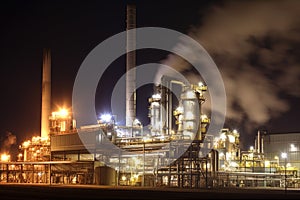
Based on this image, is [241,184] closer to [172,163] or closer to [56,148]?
[172,163]

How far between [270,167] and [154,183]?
2119 centimetres

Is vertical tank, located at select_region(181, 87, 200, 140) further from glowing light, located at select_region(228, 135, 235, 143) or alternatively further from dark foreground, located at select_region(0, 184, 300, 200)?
dark foreground, located at select_region(0, 184, 300, 200)

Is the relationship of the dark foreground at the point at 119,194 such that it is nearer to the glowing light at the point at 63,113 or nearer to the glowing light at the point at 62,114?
the glowing light at the point at 62,114

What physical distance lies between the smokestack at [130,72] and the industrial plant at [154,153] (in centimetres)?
14

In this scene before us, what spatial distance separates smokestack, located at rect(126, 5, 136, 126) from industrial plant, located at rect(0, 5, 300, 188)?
0.14 meters

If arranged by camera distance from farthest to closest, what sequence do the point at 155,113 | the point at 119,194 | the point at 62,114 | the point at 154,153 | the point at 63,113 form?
the point at 63,113, the point at 62,114, the point at 155,113, the point at 154,153, the point at 119,194

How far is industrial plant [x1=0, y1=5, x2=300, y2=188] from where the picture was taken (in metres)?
51.9

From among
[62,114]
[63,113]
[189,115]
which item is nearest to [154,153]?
[189,115]

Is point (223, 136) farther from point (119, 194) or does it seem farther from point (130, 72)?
point (119, 194)

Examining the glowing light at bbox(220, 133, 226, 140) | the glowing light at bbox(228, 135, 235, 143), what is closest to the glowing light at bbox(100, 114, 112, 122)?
the glowing light at bbox(220, 133, 226, 140)

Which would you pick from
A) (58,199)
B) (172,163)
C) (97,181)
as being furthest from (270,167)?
(58,199)

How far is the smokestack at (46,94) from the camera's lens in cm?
8150

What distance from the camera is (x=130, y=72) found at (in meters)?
74.3

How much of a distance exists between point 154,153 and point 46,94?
111 ft
